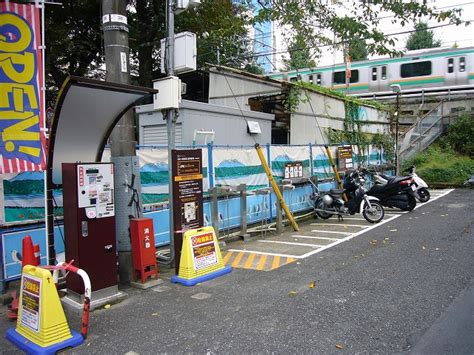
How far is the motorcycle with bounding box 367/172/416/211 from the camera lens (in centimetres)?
1094

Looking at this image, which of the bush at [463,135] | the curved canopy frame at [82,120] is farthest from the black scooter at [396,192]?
the bush at [463,135]

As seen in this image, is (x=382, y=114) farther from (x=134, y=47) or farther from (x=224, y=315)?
(x=224, y=315)

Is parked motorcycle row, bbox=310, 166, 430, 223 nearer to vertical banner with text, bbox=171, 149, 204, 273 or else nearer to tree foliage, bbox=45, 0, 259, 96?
vertical banner with text, bbox=171, 149, 204, 273

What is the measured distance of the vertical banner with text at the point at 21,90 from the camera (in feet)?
14.9

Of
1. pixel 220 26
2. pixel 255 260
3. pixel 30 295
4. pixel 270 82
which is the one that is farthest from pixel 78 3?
pixel 30 295

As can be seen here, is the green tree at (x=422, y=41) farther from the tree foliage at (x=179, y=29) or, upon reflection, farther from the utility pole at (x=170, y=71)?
Answer: the utility pole at (x=170, y=71)

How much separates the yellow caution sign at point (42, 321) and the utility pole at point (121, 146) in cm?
174

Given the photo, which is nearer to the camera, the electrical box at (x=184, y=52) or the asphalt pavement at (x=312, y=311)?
the asphalt pavement at (x=312, y=311)

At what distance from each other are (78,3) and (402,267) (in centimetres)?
1295

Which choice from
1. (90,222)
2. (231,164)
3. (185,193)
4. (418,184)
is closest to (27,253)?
(90,222)

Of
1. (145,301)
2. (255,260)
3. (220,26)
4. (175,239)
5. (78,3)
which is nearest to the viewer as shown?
(145,301)

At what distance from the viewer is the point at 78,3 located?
13727 millimetres

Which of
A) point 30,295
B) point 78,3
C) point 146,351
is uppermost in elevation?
point 78,3

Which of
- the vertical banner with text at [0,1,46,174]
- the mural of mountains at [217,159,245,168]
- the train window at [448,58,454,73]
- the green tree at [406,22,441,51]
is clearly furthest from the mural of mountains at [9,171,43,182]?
the green tree at [406,22,441,51]
